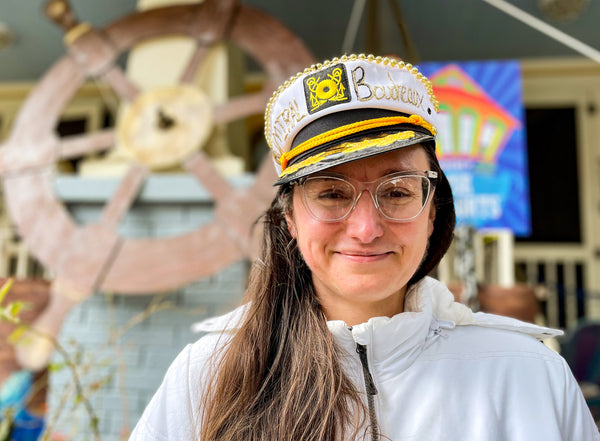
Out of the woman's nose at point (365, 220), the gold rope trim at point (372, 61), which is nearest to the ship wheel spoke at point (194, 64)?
the gold rope trim at point (372, 61)

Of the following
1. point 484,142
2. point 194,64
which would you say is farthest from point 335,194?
point 484,142

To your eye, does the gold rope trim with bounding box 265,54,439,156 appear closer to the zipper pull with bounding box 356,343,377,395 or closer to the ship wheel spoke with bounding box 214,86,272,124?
the zipper pull with bounding box 356,343,377,395

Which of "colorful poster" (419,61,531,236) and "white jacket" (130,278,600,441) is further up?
"colorful poster" (419,61,531,236)

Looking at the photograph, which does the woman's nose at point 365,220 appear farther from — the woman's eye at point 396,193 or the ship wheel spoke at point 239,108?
the ship wheel spoke at point 239,108

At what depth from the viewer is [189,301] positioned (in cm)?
288

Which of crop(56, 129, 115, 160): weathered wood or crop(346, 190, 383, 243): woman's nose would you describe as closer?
crop(346, 190, 383, 243): woman's nose

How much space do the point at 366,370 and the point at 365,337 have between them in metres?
0.05

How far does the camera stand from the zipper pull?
32.6 inches

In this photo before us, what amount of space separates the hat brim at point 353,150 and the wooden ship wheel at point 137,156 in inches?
68.6

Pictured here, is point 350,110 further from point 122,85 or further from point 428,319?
point 122,85

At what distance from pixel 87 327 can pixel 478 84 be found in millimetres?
3067

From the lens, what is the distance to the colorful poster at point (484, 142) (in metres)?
3.45

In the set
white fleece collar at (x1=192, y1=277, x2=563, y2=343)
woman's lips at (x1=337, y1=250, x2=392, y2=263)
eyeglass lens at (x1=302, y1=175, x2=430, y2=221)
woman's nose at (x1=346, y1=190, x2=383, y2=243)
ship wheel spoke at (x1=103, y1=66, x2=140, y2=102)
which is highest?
ship wheel spoke at (x1=103, y1=66, x2=140, y2=102)

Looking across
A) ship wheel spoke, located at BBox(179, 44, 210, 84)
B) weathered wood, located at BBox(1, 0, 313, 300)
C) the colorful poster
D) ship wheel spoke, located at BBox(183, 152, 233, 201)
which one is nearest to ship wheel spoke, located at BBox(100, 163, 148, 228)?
weathered wood, located at BBox(1, 0, 313, 300)
